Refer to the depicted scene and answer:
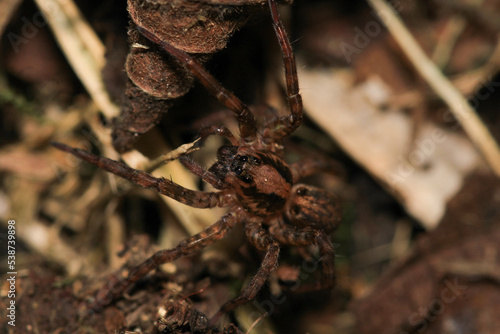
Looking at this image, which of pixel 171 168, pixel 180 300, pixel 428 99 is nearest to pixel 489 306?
pixel 428 99

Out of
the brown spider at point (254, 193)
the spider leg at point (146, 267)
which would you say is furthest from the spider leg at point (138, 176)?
the spider leg at point (146, 267)

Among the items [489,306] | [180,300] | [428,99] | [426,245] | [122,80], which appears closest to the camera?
[180,300]

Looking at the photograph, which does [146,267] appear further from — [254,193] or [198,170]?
[254,193]

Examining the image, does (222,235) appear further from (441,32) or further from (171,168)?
(441,32)

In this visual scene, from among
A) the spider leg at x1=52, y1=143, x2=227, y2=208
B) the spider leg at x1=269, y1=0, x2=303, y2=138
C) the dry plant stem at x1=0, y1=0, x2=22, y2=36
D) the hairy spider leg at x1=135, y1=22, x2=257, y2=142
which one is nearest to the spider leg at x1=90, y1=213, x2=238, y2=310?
the spider leg at x1=52, y1=143, x2=227, y2=208

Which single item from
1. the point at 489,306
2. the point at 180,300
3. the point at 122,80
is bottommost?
the point at 489,306

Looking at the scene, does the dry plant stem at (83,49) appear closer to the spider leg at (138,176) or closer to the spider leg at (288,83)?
the spider leg at (138,176)

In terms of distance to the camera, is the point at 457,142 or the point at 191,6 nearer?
the point at 191,6

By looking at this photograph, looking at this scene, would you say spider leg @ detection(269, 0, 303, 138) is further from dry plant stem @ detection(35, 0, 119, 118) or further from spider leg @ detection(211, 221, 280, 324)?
dry plant stem @ detection(35, 0, 119, 118)
